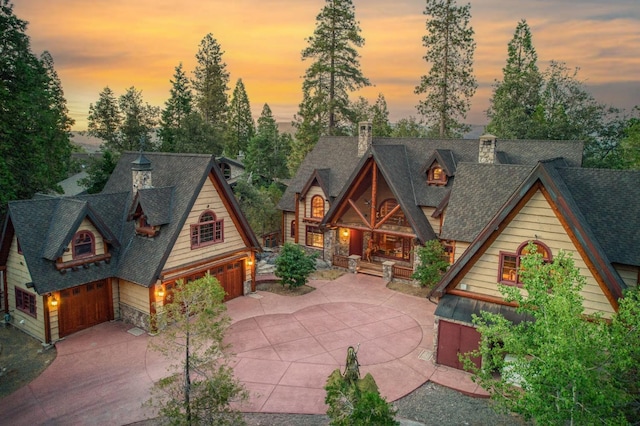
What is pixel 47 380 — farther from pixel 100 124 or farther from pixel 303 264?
pixel 100 124

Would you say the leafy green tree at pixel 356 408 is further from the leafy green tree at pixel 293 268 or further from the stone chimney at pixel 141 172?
the stone chimney at pixel 141 172

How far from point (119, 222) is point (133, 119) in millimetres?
29984

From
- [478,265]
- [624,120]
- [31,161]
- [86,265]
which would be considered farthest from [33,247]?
[624,120]

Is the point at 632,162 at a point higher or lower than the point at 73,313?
higher

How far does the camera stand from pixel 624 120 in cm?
4159

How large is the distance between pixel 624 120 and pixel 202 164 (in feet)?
138

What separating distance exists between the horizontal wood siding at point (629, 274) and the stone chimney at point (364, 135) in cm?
1789

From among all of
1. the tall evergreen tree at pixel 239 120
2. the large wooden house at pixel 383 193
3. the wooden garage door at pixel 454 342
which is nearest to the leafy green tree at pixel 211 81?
the tall evergreen tree at pixel 239 120

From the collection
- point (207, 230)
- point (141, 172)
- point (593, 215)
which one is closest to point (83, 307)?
point (207, 230)

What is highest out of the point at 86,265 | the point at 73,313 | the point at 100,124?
the point at 100,124

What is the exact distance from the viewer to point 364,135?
95.5 feet

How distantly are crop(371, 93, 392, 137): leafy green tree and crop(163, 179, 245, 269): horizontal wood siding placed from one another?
46639 mm

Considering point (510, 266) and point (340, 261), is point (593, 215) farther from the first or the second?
point (340, 261)

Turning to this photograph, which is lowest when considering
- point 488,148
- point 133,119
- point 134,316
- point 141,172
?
point 134,316
